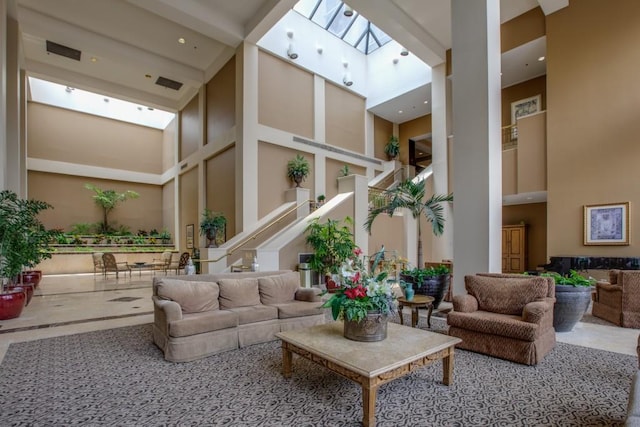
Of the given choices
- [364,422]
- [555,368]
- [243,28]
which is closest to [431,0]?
[243,28]

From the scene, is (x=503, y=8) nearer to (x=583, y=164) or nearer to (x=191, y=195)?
(x=583, y=164)

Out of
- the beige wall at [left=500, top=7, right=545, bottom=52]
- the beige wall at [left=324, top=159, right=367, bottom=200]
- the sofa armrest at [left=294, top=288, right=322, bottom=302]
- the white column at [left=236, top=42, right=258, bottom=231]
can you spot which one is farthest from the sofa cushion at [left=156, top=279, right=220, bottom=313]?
the beige wall at [left=500, top=7, right=545, bottom=52]

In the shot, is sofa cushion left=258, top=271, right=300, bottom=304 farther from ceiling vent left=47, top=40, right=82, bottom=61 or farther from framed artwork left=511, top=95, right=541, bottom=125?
ceiling vent left=47, top=40, right=82, bottom=61

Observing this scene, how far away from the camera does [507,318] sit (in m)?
3.59

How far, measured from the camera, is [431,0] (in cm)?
847

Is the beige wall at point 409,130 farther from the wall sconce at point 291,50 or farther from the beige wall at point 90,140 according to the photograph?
the beige wall at point 90,140

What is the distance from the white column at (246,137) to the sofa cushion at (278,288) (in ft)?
16.0

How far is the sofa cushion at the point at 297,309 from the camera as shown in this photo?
4.33m

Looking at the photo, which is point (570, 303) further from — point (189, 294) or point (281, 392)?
point (189, 294)

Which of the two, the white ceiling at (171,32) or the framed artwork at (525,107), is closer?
the white ceiling at (171,32)

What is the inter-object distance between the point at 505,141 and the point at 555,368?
764 cm

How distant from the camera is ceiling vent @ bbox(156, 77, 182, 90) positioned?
12030mm

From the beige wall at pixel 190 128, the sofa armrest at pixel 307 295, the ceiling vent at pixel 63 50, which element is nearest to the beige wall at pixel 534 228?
the sofa armrest at pixel 307 295

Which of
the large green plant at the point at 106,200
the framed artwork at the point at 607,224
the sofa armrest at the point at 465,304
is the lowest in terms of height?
the sofa armrest at the point at 465,304
